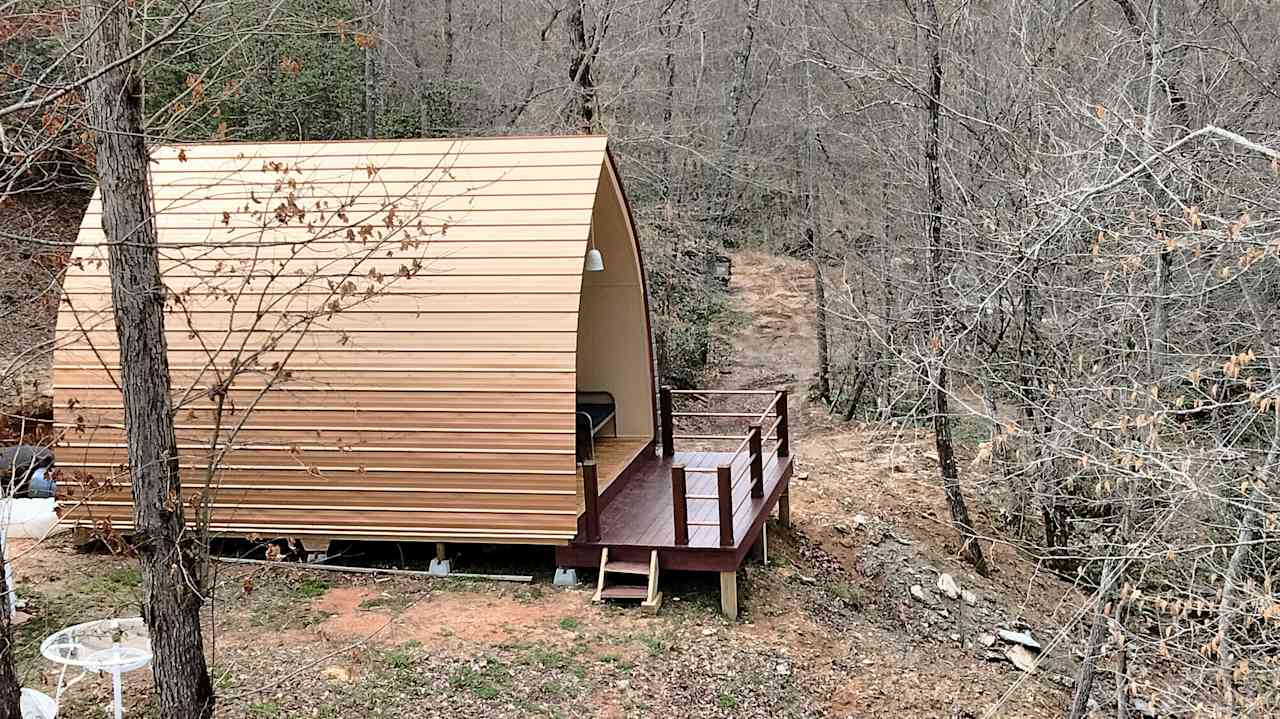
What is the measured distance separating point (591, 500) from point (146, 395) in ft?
14.3

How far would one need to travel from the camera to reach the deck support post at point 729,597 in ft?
29.2

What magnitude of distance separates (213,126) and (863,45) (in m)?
9.86

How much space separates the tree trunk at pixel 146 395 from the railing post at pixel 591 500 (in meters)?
3.94

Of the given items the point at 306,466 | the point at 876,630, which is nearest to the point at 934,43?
the point at 876,630

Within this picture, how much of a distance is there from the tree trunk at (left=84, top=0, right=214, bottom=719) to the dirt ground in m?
0.59

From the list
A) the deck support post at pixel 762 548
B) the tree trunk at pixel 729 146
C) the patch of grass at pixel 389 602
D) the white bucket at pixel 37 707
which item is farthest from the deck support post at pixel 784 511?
the tree trunk at pixel 729 146

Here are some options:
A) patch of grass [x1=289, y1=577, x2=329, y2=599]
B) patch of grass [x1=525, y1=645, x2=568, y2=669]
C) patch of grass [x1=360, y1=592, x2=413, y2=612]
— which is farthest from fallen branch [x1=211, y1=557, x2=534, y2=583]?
patch of grass [x1=525, y1=645, x2=568, y2=669]

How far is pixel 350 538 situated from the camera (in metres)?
9.52

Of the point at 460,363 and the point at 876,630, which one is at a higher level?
the point at 460,363

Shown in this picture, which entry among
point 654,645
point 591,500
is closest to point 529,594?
point 591,500

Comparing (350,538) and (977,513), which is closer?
(350,538)

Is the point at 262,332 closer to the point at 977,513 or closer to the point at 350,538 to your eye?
the point at 350,538

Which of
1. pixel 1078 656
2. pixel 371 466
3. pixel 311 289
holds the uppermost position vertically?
pixel 311 289

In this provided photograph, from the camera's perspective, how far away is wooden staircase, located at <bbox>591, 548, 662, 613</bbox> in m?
8.82
